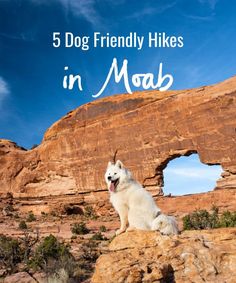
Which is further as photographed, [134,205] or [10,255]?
[10,255]

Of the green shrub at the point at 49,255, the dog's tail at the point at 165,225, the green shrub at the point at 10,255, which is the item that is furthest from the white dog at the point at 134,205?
the green shrub at the point at 10,255

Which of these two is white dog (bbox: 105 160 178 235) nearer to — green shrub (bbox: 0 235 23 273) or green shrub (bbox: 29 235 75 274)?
green shrub (bbox: 29 235 75 274)

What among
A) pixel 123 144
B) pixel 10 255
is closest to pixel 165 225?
pixel 10 255

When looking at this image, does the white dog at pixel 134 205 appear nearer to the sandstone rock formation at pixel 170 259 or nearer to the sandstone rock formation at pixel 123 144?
the sandstone rock formation at pixel 170 259

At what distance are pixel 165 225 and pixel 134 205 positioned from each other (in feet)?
2.19

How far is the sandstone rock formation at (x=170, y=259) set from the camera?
4520 millimetres

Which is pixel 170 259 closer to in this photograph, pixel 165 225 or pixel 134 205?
pixel 165 225

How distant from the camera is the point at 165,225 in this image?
552 centimetres

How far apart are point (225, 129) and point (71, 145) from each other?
836 inches

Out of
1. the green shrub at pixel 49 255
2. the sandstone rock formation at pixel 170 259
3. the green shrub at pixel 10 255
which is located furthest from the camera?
the green shrub at pixel 10 255

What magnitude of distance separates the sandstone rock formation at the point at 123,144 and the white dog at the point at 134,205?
2996 cm

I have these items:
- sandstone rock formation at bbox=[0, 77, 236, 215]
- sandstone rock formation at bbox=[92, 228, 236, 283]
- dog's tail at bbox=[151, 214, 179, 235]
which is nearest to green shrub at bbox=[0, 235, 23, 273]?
dog's tail at bbox=[151, 214, 179, 235]

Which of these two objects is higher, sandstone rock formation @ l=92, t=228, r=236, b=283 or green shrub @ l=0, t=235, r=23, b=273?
sandstone rock formation @ l=92, t=228, r=236, b=283

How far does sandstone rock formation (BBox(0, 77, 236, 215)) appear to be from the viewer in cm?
3766
